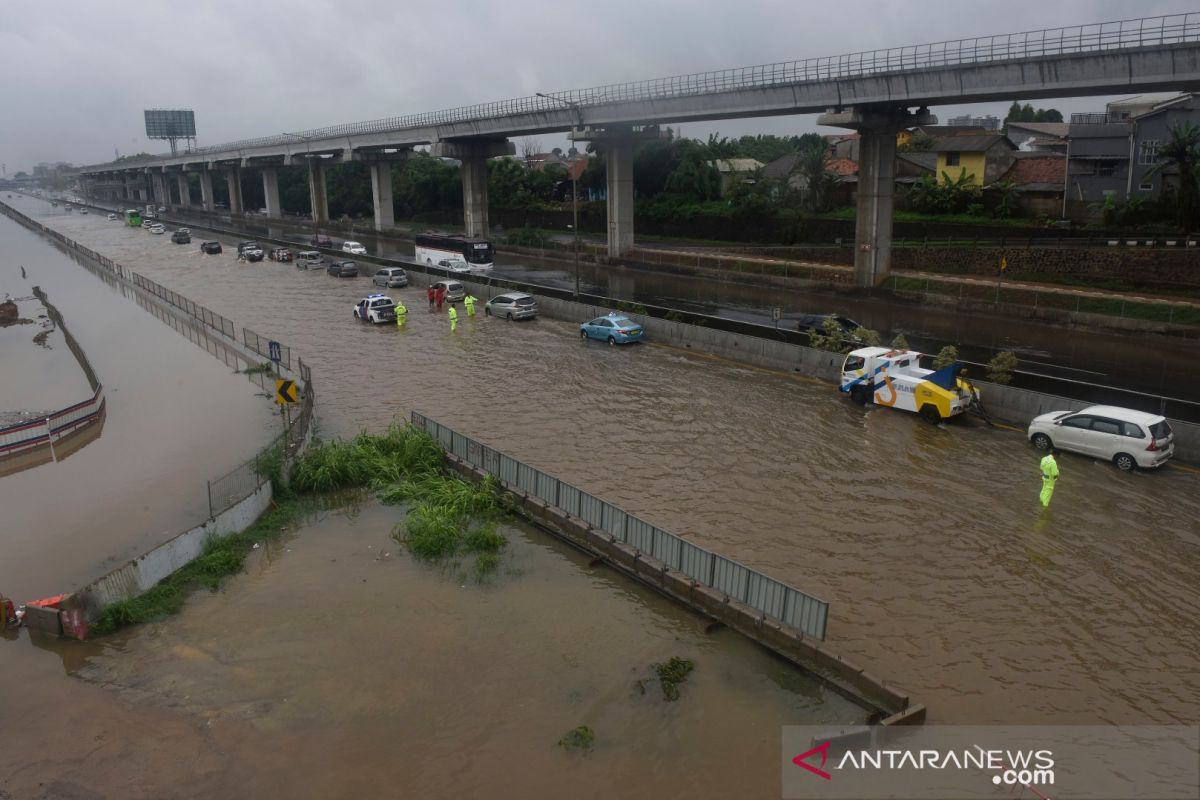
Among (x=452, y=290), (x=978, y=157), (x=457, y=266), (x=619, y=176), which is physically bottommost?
(x=452, y=290)

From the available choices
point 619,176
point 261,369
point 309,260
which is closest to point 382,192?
point 309,260

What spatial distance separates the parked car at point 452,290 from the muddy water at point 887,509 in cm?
1207

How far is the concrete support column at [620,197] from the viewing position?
61781 millimetres

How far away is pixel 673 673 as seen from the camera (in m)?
11.7

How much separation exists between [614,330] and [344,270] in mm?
28282

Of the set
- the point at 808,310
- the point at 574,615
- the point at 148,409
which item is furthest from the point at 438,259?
the point at 574,615

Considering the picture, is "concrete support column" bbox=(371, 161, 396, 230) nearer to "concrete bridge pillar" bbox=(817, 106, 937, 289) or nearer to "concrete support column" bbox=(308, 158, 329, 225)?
"concrete support column" bbox=(308, 158, 329, 225)

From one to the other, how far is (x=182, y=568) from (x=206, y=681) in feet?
12.3

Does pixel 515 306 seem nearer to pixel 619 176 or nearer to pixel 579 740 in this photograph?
pixel 619 176

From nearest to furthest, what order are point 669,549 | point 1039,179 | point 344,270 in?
point 669,549 < point 344,270 < point 1039,179

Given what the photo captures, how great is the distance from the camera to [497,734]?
10797 mm

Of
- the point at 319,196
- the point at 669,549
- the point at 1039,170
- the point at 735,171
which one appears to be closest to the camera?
the point at 669,549

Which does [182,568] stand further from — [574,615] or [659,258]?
[659,258]

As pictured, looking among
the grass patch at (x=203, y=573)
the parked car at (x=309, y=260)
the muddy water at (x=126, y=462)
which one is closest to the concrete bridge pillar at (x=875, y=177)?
the muddy water at (x=126, y=462)
